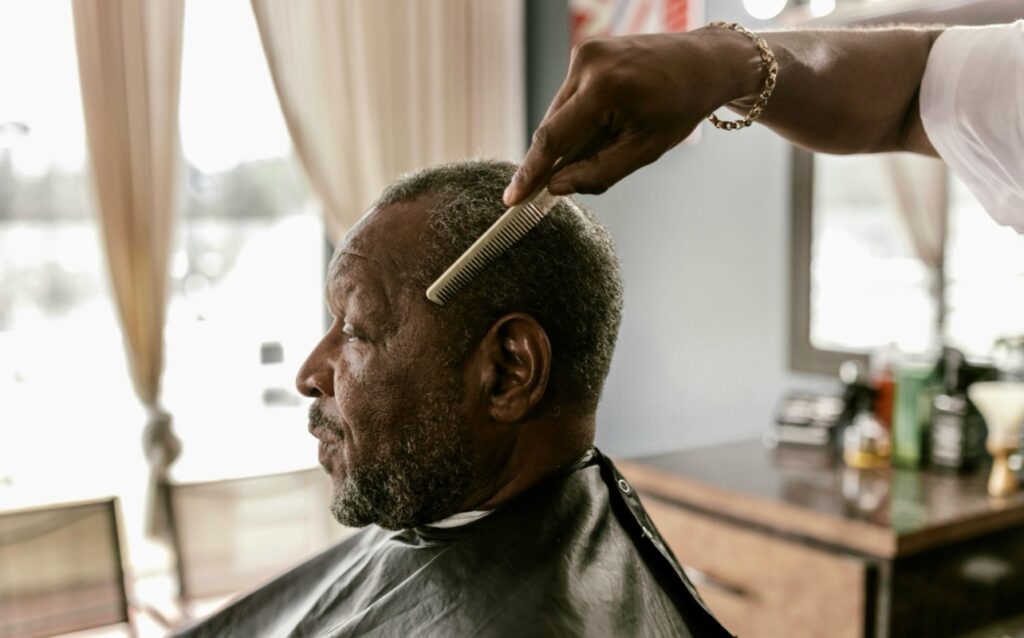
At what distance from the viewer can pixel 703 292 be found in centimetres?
336

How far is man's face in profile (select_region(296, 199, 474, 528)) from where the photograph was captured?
119 cm

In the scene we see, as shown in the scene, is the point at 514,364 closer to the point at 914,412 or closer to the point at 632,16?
the point at 914,412

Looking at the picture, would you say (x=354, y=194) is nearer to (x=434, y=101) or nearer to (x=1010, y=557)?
(x=434, y=101)

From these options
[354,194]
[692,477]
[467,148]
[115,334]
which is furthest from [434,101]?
[692,477]

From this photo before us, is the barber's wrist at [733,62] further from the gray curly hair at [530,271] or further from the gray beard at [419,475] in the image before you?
the gray beard at [419,475]

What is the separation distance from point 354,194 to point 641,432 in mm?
1464

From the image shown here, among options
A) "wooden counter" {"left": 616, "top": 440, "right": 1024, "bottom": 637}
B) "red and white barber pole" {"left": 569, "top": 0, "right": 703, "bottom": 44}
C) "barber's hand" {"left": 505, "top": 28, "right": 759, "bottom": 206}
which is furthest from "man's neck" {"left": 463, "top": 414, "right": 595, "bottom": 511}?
"red and white barber pole" {"left": 569, "top": 0, "right": 703, "bottom": 44}

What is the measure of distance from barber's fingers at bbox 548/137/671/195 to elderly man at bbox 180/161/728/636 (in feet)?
1.07

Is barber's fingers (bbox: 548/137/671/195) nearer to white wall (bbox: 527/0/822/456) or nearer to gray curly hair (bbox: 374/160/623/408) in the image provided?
gray curly hair (bbox: 374/160/623/408)

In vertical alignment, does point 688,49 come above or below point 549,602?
above

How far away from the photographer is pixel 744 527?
211 centimetres

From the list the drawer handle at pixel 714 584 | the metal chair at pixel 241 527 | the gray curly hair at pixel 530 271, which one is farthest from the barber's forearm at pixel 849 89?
the metal chair at pixel 241 527

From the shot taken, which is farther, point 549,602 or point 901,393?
point 901,393

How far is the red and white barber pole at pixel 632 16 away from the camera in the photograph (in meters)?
3.34
